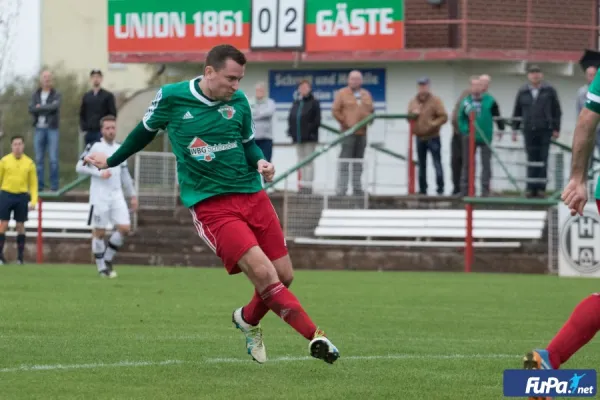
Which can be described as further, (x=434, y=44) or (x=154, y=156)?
(x=434, y=44)

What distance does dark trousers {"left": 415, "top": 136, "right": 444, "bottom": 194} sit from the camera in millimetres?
24562

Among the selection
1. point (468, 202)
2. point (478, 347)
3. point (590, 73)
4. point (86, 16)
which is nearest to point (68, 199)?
point (468, 202)

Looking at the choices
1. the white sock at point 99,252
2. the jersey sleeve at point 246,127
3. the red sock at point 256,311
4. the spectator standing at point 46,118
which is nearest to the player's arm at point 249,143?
the jersey sleeve at point 246,127

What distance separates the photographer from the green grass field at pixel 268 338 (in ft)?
27.3

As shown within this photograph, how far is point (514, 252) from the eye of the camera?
22.8 metres

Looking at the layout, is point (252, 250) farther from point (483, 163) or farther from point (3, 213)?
point (3, 213)

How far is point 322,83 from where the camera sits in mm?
32125

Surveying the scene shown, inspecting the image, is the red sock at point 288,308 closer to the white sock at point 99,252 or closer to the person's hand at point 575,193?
the person's hand at point 575,193

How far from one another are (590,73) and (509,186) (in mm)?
2436

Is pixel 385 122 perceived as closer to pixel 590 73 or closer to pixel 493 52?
pixel 493 52

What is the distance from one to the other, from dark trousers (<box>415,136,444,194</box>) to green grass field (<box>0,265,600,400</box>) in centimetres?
534

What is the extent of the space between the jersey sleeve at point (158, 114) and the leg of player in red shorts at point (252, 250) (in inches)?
24.7

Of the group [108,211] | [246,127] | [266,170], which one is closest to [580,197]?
[266,170]

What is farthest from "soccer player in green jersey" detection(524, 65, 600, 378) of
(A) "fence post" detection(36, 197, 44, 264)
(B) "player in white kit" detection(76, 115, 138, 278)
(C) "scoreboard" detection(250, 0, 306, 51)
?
(C) "scoreboard" detection(250, 0, 306, 51)
